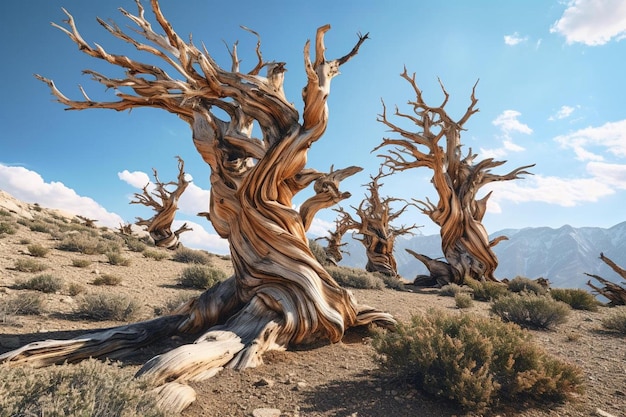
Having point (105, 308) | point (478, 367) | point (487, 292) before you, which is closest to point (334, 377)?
point (478, 367)

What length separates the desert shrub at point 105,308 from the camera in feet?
18.8

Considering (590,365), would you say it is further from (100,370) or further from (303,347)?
(100,370)

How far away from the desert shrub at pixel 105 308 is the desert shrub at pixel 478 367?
4375 millimetres

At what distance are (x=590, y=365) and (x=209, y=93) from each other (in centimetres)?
583

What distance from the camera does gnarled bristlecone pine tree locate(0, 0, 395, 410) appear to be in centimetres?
423

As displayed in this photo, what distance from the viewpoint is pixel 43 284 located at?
266 inches

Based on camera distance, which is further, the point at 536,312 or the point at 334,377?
the point at 536,312

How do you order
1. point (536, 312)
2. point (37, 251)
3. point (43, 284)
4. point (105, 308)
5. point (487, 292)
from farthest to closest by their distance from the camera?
1. point (487, 292)
2. point (37, 251)
3. point (43, 284)
4. point (536, 312)
5. point (105, 308)

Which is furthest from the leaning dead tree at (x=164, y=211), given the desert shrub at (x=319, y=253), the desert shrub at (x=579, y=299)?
the desert shrub at (x=579, y=299)

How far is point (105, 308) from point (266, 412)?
14.1 feet

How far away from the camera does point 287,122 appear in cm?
522

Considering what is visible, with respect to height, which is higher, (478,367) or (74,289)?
(478,367)

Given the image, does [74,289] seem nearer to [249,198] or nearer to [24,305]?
[24,305]

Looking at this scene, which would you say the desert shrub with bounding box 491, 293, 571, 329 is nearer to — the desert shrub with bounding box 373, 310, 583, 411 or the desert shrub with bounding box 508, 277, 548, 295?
the desert shrub with bounding box 373, 310, 583, 411
